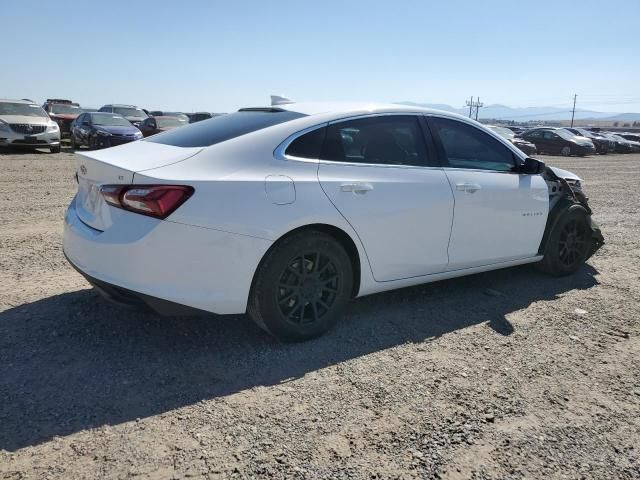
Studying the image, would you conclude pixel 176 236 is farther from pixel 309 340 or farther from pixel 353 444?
pixel 353 444

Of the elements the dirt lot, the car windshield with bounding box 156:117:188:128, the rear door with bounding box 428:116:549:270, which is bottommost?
the dirt lot

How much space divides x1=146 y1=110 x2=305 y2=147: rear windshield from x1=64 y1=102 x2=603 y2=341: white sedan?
0.02 meters

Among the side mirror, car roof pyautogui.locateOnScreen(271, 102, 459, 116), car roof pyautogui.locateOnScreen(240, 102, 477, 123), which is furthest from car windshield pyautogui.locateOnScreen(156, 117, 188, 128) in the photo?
the side mirror

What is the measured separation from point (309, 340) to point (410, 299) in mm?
1249

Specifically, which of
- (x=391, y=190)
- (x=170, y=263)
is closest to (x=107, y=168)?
(x=170, y=263)

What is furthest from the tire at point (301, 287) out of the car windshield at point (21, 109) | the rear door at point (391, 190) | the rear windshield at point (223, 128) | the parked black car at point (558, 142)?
the parked black car at point (558, 142)

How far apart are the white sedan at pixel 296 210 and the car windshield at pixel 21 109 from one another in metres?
15.2

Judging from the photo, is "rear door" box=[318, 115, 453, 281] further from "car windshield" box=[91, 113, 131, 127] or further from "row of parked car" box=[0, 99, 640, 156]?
"car windshield" box=[91, 113, 131, 127]

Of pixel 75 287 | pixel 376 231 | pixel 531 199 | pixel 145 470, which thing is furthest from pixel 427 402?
pixel 75 287

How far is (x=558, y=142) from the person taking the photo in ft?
93.7

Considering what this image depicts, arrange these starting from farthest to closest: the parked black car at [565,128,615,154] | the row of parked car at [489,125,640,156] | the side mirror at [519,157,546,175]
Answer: the parked black car at [565,128,615,154] → the row of parked car at [489,125,640,156] → the side mirror at [519,157,546,175]

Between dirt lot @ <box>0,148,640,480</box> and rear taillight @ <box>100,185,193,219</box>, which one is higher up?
rear taillight @ <box>100,185,193,219</box>

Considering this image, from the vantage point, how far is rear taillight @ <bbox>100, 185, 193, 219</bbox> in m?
2.91

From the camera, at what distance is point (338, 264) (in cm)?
352
